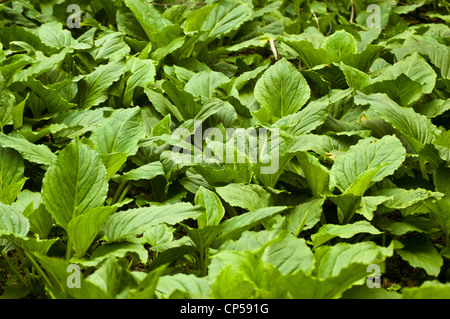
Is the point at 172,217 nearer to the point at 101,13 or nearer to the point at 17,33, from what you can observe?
the point at 17,33

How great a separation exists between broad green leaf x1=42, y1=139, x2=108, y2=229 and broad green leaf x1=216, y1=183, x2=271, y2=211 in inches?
15.1

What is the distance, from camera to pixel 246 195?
167 cm

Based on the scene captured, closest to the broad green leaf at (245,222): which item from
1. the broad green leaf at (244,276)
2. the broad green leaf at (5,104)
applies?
the broad green leaf at (244,276)

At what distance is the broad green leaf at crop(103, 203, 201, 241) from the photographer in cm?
144

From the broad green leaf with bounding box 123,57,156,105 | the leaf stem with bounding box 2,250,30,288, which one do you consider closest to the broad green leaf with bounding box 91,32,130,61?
the broad green leaf with bounding box 123,57,156,105

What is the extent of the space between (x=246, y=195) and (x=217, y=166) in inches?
8.3

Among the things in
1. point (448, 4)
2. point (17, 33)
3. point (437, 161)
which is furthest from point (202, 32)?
point (448, 4)

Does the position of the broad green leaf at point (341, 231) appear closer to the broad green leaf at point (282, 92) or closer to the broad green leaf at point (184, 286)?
the broad green leaf at point (184, 286)

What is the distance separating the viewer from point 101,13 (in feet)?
10.6

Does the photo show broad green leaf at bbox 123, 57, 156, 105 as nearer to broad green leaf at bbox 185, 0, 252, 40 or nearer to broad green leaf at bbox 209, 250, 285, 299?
broad green leaf at bbox 185, 0, 252, 40

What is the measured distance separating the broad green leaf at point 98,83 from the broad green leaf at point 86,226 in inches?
35.9

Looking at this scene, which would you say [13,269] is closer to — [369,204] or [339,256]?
[339,256]

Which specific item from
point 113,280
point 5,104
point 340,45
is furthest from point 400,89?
point 5,104
